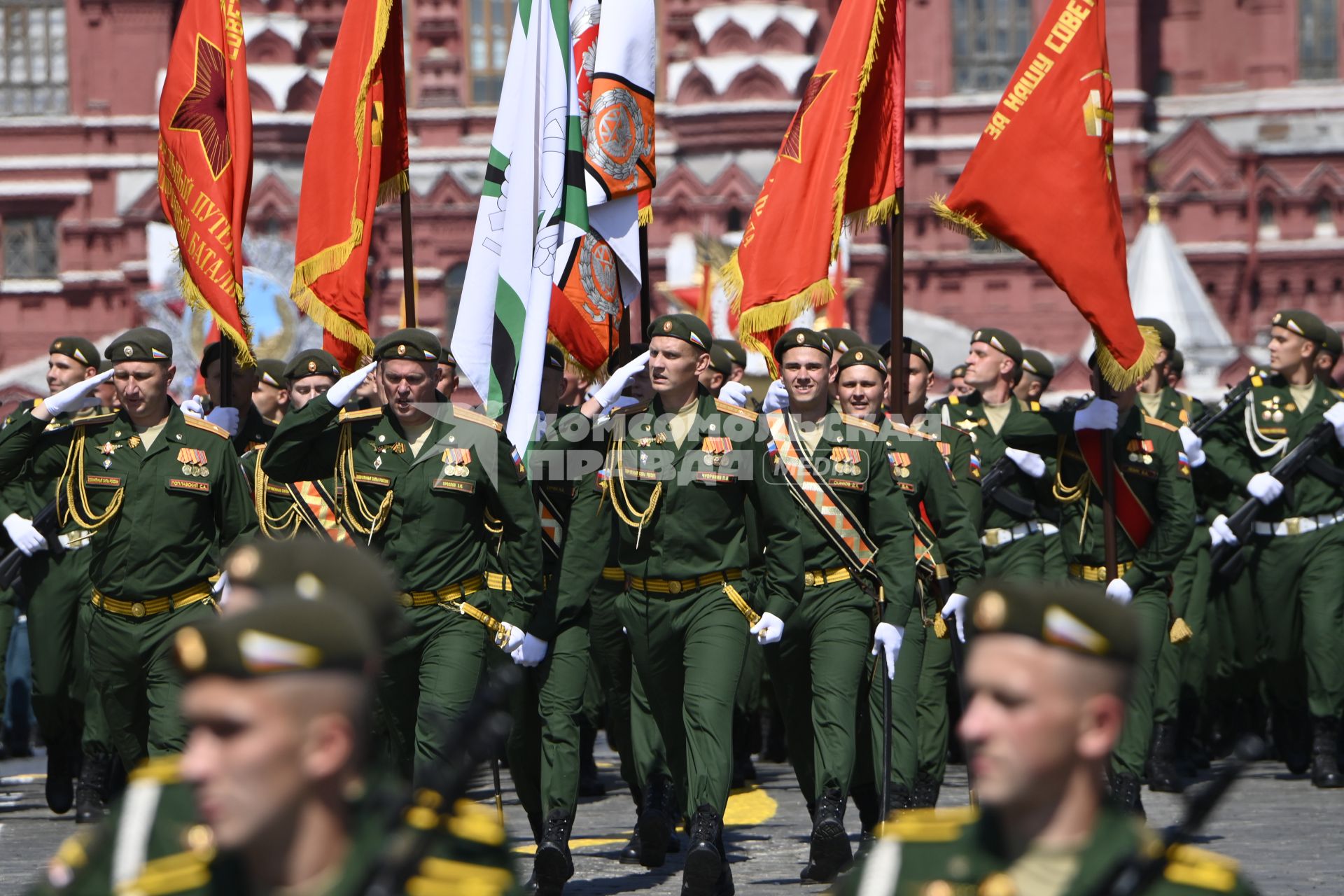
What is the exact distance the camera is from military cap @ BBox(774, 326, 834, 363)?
8.72 m

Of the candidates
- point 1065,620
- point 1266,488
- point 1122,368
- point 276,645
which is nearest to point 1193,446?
point 1266,488

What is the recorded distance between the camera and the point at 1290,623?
459 inches

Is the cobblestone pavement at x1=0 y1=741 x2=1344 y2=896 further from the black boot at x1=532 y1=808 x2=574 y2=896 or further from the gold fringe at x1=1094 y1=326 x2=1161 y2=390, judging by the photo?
the gold fringe at x1=1094 y1=326 x2=1161 y2=390

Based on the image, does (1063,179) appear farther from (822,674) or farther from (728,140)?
(728,140)

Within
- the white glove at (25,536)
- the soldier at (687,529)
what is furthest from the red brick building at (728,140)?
the soldier at (687,529)

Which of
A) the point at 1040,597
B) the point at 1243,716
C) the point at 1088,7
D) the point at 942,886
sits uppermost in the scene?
the point at 1088,7

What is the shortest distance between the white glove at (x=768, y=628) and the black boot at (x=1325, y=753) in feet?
13.3

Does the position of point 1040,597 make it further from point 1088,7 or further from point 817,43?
point 817,43

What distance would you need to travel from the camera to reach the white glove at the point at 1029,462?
34.6 feet

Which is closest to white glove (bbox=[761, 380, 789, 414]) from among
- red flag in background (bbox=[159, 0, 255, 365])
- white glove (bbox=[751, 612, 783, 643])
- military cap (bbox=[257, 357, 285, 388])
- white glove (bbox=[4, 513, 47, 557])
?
white glove (bbox=[751, 612, 783, 643])

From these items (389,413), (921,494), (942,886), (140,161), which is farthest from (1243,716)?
(140,161)

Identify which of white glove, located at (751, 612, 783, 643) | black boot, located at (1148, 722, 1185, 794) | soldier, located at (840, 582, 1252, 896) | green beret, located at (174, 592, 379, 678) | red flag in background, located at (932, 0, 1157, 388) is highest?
red flag in background, located at (932, 0, 1157, 388)

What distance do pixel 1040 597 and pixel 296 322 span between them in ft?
99.8

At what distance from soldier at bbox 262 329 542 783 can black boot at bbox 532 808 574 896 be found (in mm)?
545
